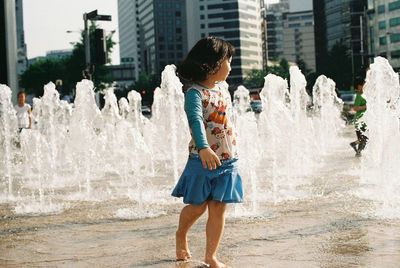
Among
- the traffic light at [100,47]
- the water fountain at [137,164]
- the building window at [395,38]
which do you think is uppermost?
the building window at [395,38]

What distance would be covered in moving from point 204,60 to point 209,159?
64cm

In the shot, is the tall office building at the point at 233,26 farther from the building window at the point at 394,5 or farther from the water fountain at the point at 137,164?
the water fountain at the point at 137,164

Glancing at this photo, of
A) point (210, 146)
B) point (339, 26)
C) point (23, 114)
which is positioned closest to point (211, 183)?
point (210, 146)

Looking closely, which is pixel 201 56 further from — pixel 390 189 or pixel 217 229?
pixel 390 189

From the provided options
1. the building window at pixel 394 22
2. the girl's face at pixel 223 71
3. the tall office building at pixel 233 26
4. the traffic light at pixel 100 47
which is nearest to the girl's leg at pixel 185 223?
the girl's face at pixel 223 71

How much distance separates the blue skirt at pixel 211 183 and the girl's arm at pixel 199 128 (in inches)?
7.5

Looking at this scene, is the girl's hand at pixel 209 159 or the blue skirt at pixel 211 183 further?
the blue skirt at pixel 211 183

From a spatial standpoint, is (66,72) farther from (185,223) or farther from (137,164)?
(185,223)

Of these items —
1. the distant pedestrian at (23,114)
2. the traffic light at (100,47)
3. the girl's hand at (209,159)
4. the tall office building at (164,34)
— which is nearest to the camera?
the girl's hand at (209,159)

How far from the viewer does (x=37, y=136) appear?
9.23 metres

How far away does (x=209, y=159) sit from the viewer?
10.5ft

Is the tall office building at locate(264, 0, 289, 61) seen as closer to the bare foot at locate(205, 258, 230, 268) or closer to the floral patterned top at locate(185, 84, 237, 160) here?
the floral patterned top at locate(185, 84, 237, 160)

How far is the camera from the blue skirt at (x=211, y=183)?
3.42m

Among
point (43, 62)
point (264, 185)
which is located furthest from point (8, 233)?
point (43, 62)
